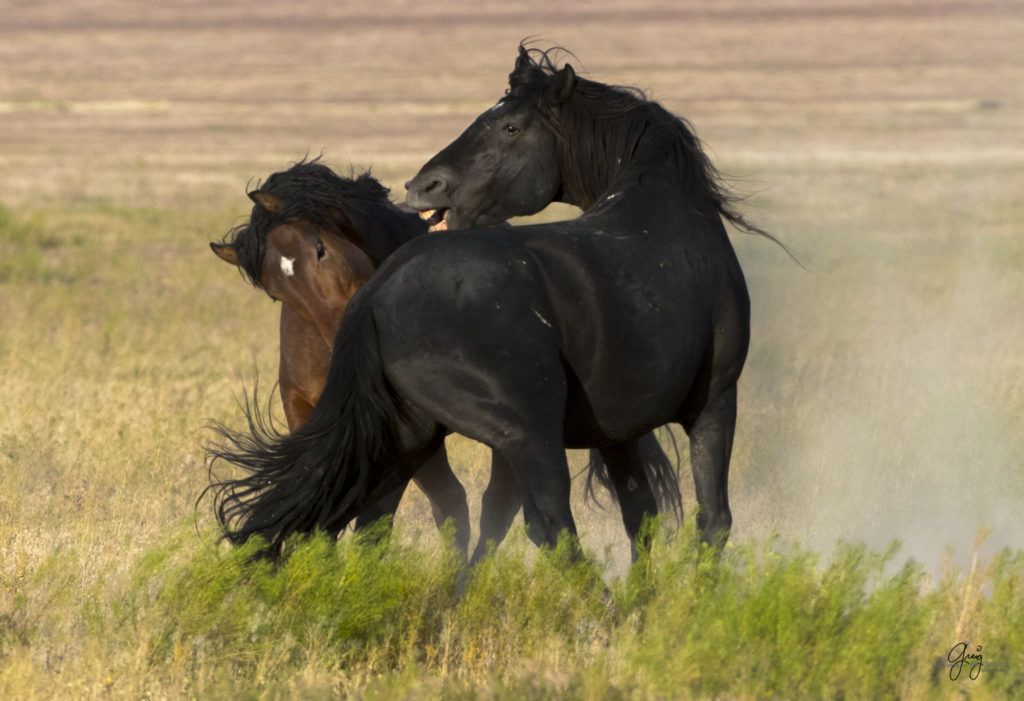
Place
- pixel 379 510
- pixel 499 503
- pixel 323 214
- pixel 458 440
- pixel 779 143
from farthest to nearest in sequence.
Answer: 1. pixel 779 143
2. pixel 458 440
3. pixel 499 503
4. pixel 323 214
5. pixel 379 510

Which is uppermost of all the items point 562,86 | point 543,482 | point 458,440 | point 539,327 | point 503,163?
point 562,86

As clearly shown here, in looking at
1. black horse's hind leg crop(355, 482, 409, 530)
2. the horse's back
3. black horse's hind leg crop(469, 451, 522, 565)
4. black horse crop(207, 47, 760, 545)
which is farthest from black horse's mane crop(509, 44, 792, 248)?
black horse's hind leg crop(469, 451, 522, 565)

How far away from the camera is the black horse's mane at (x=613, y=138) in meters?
5.36

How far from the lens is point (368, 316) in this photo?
4773mm

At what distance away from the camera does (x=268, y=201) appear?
19.5 ft

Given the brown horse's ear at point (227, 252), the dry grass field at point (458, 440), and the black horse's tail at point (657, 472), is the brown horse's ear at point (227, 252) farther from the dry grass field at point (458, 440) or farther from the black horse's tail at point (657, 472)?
the black horse's tail at point (657, 472)

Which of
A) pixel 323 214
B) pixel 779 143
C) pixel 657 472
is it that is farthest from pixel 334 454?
pixel 779 143

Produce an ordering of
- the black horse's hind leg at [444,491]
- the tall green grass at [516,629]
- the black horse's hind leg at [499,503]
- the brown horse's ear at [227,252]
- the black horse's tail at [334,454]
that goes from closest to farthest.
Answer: the tall green grass at [516,629]
the black horse's tail at [334,454]
the brown horse's ear at [227,252]
the black horse's hind leg at [499,503]
the black horse's hind leg at [444,491]

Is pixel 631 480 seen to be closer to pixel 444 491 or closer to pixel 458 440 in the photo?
pixel 444 491

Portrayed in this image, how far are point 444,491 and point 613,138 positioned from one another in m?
1.93

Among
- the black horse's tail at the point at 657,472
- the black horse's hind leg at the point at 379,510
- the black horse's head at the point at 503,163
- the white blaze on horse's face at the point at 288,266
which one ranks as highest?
the black horse's head at the point at 503,163

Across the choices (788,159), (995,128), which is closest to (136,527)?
(788,159)

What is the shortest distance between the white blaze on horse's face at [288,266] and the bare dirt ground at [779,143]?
2.74 meters

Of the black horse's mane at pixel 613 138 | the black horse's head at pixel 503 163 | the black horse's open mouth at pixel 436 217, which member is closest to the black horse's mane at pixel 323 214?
the black horse's open mouth at pixel 436 217
